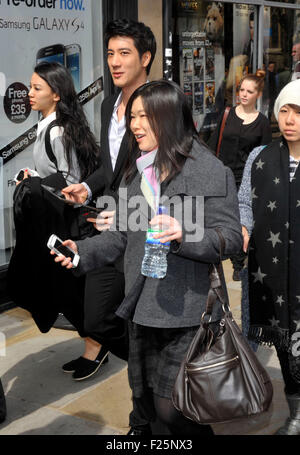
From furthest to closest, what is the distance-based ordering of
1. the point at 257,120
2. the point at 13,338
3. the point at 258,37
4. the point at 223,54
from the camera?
the point at 258,37, the point at 223,54, the point at 257,120, the point at 13,338

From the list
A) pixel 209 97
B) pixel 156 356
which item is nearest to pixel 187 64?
pixel 209 97

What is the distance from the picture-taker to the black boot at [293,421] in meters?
3.90

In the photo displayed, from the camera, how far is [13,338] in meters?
5.62

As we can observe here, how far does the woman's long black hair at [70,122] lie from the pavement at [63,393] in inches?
55.0

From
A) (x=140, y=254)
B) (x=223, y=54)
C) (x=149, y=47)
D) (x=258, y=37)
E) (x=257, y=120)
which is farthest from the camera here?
(x=258, y=37)

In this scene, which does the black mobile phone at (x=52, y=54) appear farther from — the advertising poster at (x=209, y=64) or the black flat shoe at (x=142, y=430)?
the black flat shoe at (x=142, y=430)

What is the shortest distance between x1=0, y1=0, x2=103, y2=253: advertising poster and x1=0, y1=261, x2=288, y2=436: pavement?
59.8 inches

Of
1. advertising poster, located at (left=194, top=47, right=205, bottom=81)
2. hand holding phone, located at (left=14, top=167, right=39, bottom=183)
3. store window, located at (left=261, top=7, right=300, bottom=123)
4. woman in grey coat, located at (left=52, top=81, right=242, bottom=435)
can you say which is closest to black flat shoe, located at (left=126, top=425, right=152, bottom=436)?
woman in grey coat, located at (left=52, top=81, right=242, bottom=435)

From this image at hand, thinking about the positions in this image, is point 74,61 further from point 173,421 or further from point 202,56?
point 173,421

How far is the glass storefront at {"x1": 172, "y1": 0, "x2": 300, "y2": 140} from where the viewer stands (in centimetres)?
920

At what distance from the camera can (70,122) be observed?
15.9 feet

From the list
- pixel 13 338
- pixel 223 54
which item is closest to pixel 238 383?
pixel 13 338

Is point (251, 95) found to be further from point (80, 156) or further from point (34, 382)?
point (34, 382)

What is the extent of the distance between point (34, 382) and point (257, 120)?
3767 millimetres
